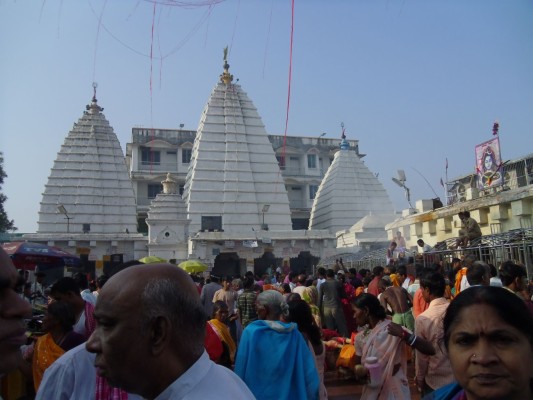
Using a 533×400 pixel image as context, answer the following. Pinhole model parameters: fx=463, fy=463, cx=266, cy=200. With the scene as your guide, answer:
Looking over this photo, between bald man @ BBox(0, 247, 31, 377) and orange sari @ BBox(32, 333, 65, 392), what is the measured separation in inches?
82.0

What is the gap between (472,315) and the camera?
5.73 ft

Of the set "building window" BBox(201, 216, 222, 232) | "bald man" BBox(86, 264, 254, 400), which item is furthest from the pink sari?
"building window" BBox(201, 216, 222, 232)

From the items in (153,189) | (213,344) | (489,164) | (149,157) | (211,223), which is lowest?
(213,344)

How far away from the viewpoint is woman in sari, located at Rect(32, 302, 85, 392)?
3.33 meters

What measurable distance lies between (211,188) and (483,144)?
20418mm

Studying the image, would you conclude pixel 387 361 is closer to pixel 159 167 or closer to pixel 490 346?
pixel 490 346

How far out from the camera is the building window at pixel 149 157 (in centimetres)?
4466

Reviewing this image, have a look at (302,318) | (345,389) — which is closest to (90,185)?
(345,389)

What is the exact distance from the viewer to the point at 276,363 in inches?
132

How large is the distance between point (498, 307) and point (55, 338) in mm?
3131

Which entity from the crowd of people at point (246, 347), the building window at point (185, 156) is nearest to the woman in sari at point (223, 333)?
the crowd of people at point (246, 347)

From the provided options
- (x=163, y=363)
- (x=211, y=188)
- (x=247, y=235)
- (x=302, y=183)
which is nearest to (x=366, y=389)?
(x=163, y=363)

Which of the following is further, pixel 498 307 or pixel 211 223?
pixel 211 223

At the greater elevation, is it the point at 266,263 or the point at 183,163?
the point at 183,163
